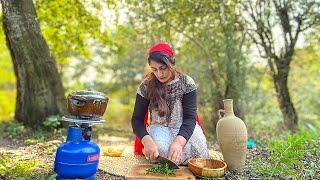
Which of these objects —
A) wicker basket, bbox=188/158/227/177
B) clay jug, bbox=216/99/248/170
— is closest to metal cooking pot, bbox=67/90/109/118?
wicker basket, bbox=188/158/227/177

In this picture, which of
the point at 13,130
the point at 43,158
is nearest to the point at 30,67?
the point at 13,130

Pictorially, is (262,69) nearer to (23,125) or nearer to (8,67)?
(23,125)

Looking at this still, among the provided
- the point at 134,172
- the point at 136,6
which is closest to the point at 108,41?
the point at 136,6

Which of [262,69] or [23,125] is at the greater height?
[262,69]

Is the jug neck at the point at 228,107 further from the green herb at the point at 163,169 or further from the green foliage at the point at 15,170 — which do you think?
the green foliage at the point at 15,170

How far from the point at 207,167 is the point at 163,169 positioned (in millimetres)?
463

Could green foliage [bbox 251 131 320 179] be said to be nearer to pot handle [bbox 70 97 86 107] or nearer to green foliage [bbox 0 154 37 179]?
pot handle [bbox 70 97 86 107]

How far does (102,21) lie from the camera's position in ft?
26.0

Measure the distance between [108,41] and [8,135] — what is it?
2.87 m

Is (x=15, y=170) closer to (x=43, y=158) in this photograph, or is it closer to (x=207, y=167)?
(x=43, y=158)

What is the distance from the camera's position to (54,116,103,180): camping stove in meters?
3.22

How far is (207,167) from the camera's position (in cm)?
381

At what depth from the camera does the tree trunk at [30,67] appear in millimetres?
6070

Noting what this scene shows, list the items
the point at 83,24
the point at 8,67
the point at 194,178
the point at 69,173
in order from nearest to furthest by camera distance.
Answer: the point at 69,173 < the point at 194,178 < the point at 83,24 < the point at 8,67
